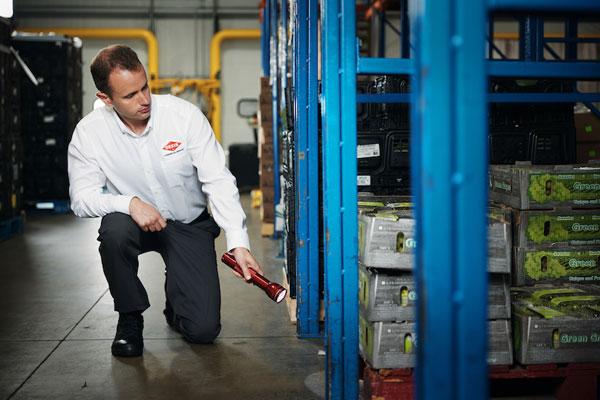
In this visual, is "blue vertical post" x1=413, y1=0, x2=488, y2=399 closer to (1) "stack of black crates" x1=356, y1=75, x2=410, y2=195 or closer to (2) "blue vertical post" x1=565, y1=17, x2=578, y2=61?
(1) "stack of black crates" x1=356, y1=75, x2=410, y2=195

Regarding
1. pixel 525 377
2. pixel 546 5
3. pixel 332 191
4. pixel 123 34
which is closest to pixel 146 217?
pixel 332 191

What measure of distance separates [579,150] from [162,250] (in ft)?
14.5

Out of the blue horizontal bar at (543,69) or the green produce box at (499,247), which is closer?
the blue horizontal bar at (543,69)

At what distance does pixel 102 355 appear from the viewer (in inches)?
151

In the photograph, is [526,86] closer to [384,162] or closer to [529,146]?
[529,146]

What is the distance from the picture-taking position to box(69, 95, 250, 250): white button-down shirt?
12.3ft

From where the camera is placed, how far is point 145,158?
3830 mm

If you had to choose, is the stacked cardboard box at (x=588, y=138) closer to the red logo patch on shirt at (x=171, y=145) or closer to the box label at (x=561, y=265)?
the box label at (x=561, y=265)

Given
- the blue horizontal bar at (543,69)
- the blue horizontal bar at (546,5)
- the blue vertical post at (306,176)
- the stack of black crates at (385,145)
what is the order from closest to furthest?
the blue horizontal bar at (546,5)
the blue horizontal bar at (543,69)
the blue vertical post at (306,176)
the stack of black crates at (385,145)

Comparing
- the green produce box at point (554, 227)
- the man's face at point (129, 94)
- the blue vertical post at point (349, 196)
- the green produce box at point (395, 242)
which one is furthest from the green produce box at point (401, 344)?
the man's face at point (129, 94)

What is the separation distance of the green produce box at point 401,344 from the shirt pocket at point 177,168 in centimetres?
149

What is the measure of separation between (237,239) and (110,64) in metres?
1.05

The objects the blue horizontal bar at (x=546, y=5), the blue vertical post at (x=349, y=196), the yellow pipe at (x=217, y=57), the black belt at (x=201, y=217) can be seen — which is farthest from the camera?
the yellow pipe at (x=217, y=57)

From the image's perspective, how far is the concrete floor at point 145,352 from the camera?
3.30 m
